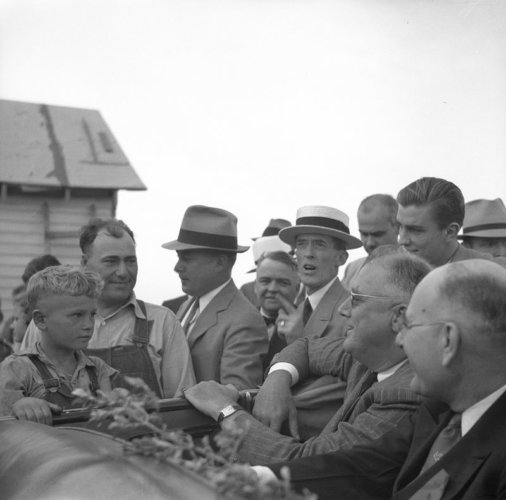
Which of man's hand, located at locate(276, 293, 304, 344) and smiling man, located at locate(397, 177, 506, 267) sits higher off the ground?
smiling man, located at locate(397, 177, 506, 267)

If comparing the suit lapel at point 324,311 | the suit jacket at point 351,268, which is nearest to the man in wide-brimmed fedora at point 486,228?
the suit jacket at point 351,268

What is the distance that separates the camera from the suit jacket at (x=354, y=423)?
2.79 m

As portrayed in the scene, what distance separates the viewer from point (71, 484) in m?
1.80

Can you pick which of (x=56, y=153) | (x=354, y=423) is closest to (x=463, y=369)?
(x=354, y=423)

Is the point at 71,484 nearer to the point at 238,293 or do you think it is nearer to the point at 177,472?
the point at 177,472

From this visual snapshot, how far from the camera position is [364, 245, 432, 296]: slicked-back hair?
3.00 m

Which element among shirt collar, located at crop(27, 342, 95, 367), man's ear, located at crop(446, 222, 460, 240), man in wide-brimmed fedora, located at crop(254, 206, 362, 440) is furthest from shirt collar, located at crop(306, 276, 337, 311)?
shirt collar, located at crop(27, 342, 95, 367)

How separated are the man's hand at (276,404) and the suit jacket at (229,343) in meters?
0.76

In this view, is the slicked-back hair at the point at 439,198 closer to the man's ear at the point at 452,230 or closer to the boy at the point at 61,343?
the man's ear at the point at 452,230

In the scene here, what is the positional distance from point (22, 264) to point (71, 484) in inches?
758

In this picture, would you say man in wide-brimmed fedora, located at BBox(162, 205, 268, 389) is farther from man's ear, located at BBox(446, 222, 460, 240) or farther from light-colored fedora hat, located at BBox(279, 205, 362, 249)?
man's ear, located at BBox(446, 222, 460, 240)

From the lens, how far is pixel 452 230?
4.24 metres

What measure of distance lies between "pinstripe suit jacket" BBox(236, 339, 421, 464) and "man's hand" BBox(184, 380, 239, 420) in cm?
9

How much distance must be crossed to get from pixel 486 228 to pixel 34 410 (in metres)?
3.87
